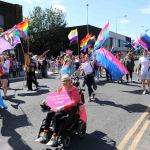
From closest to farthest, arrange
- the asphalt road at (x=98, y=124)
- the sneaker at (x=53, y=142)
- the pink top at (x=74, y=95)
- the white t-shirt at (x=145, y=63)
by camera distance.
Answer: the sneaker at (x=53, y=142), the asphalt road at (x=98, y=124), the pink top at (x=74, y=95), the white t-shirt at (x=145, y=63)

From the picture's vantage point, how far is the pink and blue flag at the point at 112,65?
42.0ft

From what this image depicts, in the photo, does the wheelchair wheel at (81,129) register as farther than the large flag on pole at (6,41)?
No

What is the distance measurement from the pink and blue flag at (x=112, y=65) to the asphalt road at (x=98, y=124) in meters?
0.96

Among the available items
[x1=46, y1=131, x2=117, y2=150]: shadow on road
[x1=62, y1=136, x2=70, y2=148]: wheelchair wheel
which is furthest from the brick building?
[x1=62, y1=136, x2=70, y2=148]: wheelchair wheel

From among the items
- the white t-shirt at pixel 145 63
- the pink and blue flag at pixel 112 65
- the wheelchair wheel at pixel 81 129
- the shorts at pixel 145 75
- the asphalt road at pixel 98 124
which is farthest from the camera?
the shorts at pixel 145 75

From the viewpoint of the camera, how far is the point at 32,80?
15477 mm

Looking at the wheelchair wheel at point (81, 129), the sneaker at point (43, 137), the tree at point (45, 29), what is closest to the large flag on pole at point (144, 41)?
the wheelchair wheel at point (81, 129)

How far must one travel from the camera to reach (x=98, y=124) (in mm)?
7957

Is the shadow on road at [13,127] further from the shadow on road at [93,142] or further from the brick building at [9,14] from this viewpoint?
the brick building at [9,14]

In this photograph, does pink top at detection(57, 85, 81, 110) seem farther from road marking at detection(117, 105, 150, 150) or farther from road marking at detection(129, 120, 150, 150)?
road marking at detection(129, 120, 150, 150)

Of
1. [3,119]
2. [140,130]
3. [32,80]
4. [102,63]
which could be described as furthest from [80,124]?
[32,80]

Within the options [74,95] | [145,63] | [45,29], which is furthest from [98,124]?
[45,29]

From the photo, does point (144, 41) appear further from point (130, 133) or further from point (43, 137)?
point (43, 137)

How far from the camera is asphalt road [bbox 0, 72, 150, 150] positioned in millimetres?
6341
